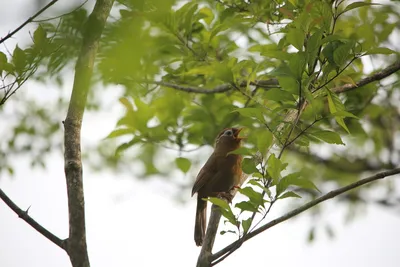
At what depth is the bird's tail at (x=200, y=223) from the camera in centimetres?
545

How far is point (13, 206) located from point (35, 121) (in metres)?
4.40

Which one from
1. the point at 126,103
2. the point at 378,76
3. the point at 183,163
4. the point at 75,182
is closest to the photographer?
the point at 75,182

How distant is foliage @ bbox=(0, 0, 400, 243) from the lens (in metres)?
1.53

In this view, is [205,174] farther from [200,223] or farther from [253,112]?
[253,112]

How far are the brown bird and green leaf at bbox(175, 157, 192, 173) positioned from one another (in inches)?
20.8

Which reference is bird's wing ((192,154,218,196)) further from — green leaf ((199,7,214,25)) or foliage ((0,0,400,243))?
green leaf ((199,7,214,25))

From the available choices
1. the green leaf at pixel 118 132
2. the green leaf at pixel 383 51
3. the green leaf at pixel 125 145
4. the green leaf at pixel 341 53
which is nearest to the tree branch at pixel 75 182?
the green leaf at pixel 341 53

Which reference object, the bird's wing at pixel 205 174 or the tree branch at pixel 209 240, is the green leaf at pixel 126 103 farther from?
the tree branch at pixel 209 240

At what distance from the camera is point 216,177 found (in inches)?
212

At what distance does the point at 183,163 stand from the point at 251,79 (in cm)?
109

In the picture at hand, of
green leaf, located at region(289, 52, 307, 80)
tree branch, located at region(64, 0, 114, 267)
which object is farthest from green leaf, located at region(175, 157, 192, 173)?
green leaf, located at region(289, 52, 307, 80)

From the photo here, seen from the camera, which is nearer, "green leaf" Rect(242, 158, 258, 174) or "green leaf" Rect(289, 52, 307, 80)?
"green leaf" Rect(289, 52, 307, 80)

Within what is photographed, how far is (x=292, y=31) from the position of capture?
9.36 ft

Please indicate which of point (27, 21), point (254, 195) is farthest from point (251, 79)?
point (27, 21)
